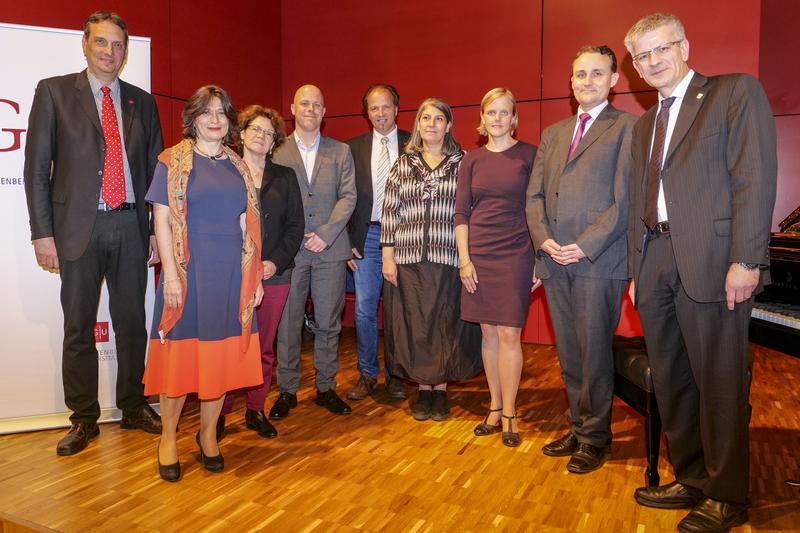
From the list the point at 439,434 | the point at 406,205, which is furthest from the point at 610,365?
the point at 406,205

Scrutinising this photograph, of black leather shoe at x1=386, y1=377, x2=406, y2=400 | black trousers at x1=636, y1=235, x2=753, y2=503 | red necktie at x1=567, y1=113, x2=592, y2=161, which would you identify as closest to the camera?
black trousers at x1=636, y1=235, x2=753, y2=503

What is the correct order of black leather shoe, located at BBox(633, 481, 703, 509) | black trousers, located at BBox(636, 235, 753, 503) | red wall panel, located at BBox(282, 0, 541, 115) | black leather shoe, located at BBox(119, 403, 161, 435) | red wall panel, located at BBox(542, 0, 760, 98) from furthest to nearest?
red wall panel, located at BBox(282, 0, 541, 115)
red wall panel, located at BBox(542, 0, 760, 98)
black leather shoe, located at BBox(119, 403, 161, 435)
black leather shoe, located at BBox(633, 481, 703, 509)
black trousers, located at BBox(636, 235, 753, 503)

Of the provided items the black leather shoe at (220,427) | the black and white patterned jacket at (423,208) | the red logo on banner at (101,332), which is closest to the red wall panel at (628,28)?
the black and white patterned jacket at (423,208)

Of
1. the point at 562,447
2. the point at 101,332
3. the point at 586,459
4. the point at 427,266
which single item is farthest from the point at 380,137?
the point at 586,459

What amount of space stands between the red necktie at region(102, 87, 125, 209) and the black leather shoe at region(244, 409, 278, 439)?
1.25 m

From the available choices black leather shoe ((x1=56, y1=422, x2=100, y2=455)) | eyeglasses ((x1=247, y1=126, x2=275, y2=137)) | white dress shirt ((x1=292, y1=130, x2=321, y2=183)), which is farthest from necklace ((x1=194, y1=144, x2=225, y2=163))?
black leather shoe ((x1=56, y1=422, x2=100, y2=455))

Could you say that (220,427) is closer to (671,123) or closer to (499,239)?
(499,239)

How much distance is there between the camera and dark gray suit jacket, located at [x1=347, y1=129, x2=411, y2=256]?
3.74 m

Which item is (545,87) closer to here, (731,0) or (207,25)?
(731,0)

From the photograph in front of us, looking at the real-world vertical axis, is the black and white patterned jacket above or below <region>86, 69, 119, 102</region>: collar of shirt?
below

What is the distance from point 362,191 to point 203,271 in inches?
59.1

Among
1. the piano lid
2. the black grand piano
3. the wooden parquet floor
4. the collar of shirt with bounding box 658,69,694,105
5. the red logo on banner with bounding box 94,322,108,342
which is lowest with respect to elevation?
the wooden parquet floor

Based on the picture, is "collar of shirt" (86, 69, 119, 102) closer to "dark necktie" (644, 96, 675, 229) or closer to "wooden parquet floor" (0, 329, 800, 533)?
"wooden parquet floor" (0, 329, 800, 533)

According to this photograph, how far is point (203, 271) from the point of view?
8.13 ft
